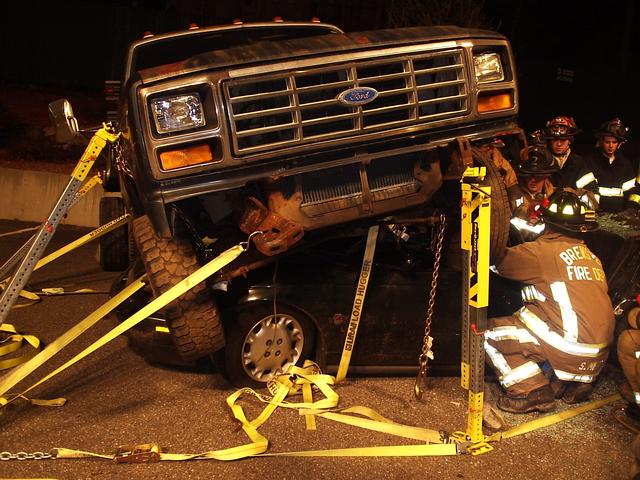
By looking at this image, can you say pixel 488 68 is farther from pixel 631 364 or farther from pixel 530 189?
pixel 631 364

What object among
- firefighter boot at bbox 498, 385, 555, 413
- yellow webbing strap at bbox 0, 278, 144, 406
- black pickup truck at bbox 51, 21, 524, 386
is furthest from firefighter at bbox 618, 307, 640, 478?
yellow webbing strap at bbox 0, 278, 144, 406

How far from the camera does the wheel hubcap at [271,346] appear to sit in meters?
4.32

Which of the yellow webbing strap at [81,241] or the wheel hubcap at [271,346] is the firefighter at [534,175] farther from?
the yellow webbing strap at [81,241]

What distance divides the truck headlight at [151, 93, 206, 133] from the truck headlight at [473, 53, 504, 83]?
5.60 ft

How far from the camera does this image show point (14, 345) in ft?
16.1

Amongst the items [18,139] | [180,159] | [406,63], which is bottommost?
[18,139]

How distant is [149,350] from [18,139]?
990 cm

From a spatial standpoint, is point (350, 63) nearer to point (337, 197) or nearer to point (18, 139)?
point (337, 197)

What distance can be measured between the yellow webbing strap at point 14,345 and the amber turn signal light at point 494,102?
11.3 feet

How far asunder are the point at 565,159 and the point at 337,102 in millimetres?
3165

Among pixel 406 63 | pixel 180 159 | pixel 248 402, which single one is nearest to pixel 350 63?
pixel 406 63

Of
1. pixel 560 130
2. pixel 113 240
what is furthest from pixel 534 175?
pixel 113 240

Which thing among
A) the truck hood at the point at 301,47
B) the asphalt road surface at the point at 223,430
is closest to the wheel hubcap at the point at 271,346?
the asphalt road surface at the point at 223,430

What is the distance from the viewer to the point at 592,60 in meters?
21.8
